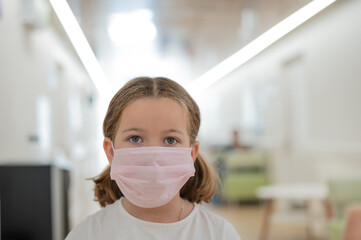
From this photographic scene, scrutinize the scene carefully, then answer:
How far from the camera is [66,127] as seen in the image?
310 inches

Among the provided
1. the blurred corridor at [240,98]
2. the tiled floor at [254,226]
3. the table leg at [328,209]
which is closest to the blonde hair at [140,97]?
the blurred corridor at [240,98]

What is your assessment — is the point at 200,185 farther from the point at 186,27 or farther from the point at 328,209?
the point at 186,27

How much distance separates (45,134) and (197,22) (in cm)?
236

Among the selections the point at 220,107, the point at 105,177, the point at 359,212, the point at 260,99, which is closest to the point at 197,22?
the point at 260,99

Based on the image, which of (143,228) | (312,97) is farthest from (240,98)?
(143,228)

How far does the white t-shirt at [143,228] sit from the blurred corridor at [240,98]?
724 millimetres

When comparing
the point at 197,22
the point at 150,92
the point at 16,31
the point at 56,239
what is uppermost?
the point at 197,22

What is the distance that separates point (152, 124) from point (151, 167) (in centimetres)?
10

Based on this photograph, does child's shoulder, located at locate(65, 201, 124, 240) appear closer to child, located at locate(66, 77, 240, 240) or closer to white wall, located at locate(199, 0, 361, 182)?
child, located at locate(66, 77, 240, 240)

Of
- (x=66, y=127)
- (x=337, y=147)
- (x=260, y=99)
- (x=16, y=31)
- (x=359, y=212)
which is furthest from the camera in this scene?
(x=260, y=99)

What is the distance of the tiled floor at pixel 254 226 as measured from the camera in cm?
634

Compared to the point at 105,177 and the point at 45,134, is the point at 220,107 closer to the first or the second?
the point at 45,134

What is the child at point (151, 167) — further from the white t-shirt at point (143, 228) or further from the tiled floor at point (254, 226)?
the tiled floor at point (254, 226)

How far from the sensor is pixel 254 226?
7.07 metres
